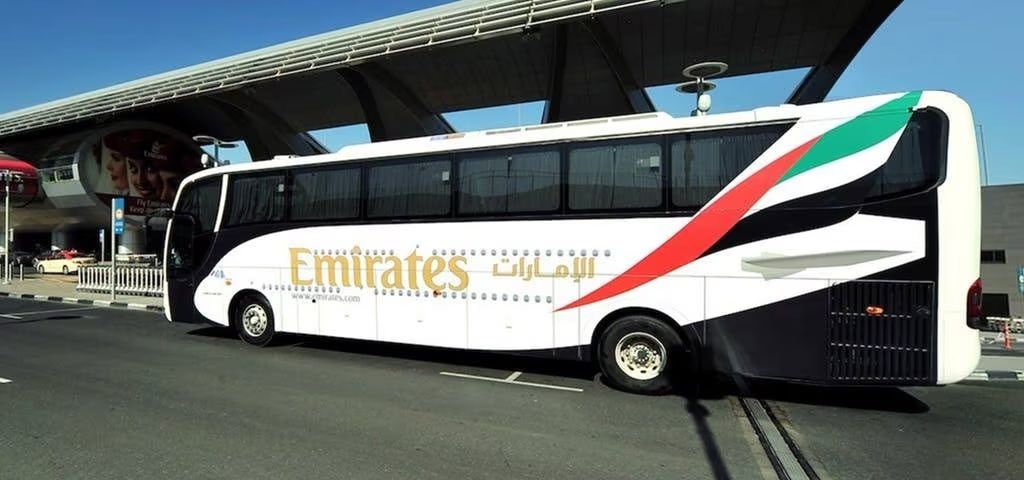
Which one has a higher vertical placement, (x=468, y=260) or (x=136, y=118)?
(x=136, y=118)

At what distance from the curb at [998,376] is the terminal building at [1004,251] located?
42.6 m

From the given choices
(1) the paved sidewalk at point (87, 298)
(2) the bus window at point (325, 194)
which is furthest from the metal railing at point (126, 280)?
(2) the bus window at point (325, 194)

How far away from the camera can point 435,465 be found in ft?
14.9

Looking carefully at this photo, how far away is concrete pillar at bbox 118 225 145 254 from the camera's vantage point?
43.8 metres

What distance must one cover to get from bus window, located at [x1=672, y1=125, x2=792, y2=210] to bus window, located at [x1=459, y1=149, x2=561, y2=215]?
1443mm

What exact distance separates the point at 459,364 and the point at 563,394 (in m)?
2.13

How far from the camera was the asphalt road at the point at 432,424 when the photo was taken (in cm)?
454

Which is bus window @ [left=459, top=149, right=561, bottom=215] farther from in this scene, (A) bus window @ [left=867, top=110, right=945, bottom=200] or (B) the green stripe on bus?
(A) bus window @ [left=867, top=110, right=945, bottom=200]

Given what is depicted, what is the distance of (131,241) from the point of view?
45156mm

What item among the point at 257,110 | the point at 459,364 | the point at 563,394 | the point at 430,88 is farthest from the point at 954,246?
the point at 257,110

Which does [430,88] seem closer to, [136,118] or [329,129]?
[329,129]

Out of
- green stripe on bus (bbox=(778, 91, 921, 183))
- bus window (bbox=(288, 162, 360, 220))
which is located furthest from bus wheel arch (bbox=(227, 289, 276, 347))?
green stripe on bus (bbox=(778, 91, 921, 183))

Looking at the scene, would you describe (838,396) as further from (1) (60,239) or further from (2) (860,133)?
(1) (60,239)

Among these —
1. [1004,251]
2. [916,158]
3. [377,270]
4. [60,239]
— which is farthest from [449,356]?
[60,239]
